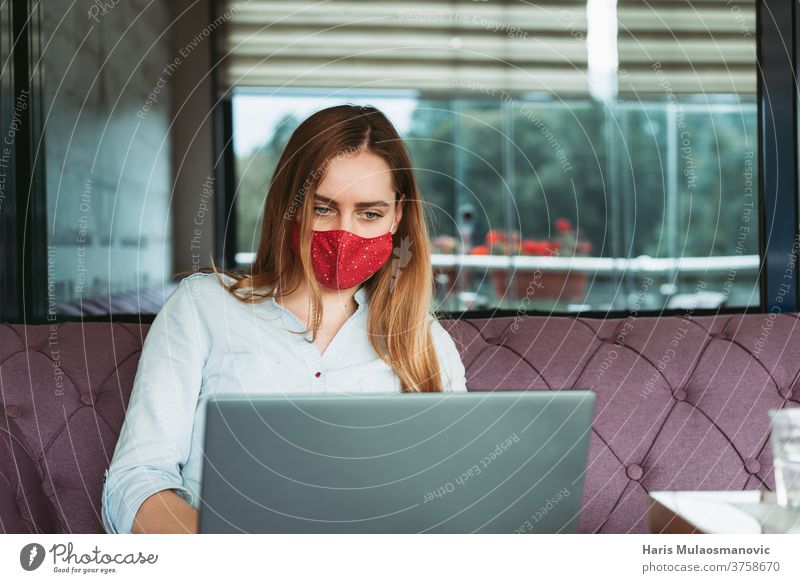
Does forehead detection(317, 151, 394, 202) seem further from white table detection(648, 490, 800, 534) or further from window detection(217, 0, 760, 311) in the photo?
window detection(217, 0, 760, 311)

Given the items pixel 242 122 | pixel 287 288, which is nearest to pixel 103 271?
pixel 242 122

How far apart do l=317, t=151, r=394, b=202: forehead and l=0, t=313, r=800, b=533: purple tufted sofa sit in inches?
12.2

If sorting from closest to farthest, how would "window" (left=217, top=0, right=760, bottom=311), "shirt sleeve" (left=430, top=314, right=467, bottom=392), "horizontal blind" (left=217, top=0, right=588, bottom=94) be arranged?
"shirt sleeve" (left=430, top=314, right=467, bottom=392), "horizontal blind" (left=217, top=0, right=588, bottom=94), "window" (left=217, top=0, right=760, bottom=311)

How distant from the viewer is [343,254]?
48.3 inches

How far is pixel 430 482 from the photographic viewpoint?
71cm

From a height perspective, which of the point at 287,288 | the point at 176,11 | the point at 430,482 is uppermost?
the point at 176,11

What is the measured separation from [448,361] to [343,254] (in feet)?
0.84

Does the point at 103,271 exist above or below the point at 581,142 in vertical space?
below

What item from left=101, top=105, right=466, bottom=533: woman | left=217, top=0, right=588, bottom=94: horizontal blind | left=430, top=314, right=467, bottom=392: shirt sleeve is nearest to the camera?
left=101, top=105, right=466, bottom=533: woman

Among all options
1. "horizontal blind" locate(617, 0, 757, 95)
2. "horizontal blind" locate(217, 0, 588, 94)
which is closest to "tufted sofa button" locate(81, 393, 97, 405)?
"horizontal blind" locate(217, 0, 588, 94)

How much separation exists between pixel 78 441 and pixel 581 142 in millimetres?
4718

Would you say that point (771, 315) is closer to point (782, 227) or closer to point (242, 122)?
point (782, 227)

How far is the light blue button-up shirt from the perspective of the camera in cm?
104

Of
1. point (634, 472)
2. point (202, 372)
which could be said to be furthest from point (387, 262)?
point (634, 472)
